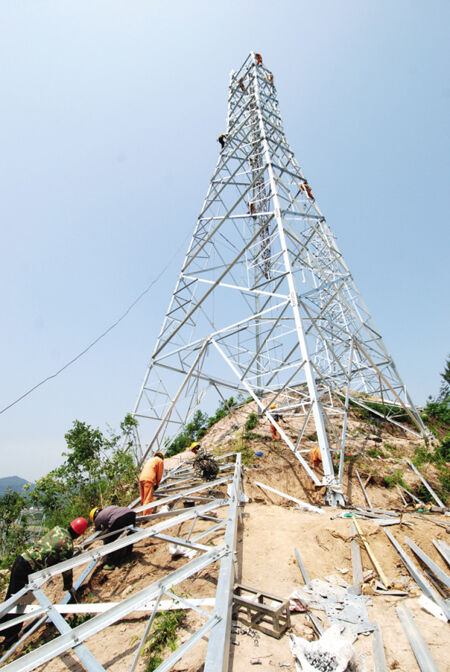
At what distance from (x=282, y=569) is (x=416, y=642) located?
6.01ft

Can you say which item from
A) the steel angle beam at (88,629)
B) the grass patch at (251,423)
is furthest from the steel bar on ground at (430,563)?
the grass patch at (251,423)

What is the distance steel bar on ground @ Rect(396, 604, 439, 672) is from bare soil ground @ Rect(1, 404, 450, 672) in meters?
0.05

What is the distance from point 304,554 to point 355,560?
70cm

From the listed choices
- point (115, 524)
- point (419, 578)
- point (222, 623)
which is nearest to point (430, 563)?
point (419, 578)

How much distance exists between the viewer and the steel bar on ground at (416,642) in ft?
7.38

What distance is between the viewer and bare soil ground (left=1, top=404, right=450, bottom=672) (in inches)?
98.0

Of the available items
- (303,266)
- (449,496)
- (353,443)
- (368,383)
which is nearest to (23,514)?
(353,443)

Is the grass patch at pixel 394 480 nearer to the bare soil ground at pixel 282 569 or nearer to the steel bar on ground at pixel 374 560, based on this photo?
the bare soil ground at pixel 282 569

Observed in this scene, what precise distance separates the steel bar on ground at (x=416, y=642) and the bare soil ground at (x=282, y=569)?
0.18ft

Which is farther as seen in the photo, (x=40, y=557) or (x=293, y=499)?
(x=293, y=499)

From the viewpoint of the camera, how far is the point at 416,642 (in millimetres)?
2484

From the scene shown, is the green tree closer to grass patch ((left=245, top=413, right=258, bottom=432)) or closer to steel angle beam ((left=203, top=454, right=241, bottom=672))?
grass patch ((left=245, top=413, right=258, bottom=432))

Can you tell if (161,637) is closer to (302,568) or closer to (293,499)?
(302,568)

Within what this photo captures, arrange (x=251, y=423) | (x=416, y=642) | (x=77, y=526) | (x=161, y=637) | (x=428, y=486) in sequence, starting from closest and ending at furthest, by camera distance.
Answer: (x=416, y=642) < (x=161, y=637) < (x=77, y=526) < (x=428, y=486) < (x=251, y=423)
